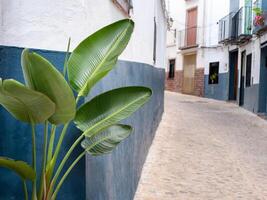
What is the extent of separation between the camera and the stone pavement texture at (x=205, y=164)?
17.6 ft

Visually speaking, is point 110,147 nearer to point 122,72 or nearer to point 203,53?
point 122,72

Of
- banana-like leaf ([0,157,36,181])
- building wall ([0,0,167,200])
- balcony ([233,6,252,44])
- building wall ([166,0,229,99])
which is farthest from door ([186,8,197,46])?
banana-like leaf ([0,157,36,181])

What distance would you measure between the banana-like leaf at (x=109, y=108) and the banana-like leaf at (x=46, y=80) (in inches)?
9.8

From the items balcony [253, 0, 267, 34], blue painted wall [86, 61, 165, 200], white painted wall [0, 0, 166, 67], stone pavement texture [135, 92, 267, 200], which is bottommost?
stone pavement texture [135, 92, 267, 200]

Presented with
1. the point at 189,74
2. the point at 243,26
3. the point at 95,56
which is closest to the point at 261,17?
the point at 243,26

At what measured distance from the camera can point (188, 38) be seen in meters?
29.2

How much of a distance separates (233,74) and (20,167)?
22136 mm

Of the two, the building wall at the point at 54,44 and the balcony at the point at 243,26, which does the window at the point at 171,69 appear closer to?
the balcony at the point at 243,26

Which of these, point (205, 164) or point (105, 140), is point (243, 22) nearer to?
point (205, 164)

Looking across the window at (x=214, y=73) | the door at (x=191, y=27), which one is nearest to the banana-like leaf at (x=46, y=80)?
the window at (x=214, y=73)

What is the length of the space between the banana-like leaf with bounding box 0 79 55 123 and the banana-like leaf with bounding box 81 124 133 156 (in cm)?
34

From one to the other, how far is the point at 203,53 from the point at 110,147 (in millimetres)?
25287

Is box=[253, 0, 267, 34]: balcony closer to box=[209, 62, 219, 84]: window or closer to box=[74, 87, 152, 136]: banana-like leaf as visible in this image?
box=[209, 62, 219, 84]: window

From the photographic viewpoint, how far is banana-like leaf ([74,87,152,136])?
2.12m
